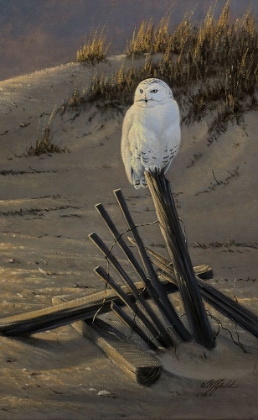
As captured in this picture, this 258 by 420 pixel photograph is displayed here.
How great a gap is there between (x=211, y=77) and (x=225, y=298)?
22.5 ft

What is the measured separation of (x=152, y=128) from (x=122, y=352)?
1.40 metres

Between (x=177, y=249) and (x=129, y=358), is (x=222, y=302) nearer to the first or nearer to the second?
(x=177, y=249)

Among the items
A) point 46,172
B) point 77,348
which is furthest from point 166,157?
point 46,172

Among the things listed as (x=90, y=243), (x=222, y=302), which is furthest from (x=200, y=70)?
(x=222, y=302)

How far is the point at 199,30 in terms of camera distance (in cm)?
1225

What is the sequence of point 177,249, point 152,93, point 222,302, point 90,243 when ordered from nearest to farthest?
point 152,93
point 177,249
point 222,302
point 90,243

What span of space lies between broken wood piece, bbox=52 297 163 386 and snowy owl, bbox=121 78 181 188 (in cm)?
111

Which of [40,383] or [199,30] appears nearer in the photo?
[40,383]

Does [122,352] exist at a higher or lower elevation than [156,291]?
lower

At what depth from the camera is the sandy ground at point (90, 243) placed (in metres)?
4.18

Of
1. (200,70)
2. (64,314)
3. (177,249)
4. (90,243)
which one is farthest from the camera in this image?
(200,70)

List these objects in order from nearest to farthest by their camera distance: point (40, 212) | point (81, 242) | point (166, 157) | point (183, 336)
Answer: point (166, 157) < point (183, 336) < point (81, 242) < point (40, 212)

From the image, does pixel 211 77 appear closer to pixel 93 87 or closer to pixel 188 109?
pixel 188 109
